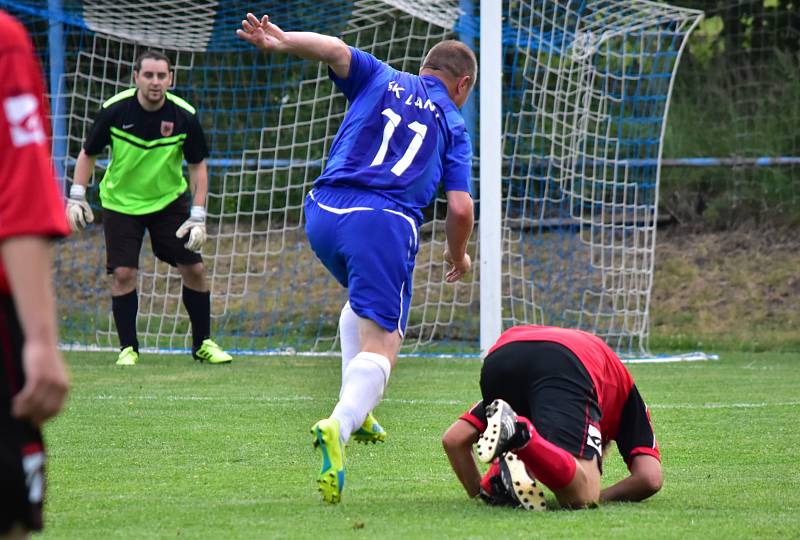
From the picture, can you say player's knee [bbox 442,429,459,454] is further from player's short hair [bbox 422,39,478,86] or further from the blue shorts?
player's short hair [bbox 422,39,478,86]

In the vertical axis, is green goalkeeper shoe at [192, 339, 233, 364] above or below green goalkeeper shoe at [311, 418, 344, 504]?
above

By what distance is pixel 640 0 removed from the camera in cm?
1097

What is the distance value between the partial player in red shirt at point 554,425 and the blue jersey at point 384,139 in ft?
2.24

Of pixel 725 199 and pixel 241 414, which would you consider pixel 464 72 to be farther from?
pixel 725 199

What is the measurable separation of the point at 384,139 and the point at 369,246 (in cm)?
45

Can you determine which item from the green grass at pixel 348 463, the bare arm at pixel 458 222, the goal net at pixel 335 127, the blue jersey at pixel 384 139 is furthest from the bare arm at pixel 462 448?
the goal net at pixel 335 127

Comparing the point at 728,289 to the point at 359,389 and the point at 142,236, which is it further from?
the point at 359,389

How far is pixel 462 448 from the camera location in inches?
170

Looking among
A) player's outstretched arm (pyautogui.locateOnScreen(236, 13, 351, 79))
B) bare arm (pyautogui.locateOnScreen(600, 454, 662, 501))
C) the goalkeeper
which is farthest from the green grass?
player's outstretched arm (pyautogui.locateOnScreen(236, 13, 351, 79))

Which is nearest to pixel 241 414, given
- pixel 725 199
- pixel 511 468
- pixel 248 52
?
pixel 511 468

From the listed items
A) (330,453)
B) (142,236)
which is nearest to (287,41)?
(330,453)

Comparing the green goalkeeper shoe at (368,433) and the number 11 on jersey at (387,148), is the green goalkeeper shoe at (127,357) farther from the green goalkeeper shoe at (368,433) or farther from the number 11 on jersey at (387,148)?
the number 11 on jersey at (387,148)

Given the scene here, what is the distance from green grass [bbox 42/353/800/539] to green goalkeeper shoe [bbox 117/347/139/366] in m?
0.17

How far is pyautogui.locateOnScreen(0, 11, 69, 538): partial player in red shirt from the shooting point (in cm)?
210
